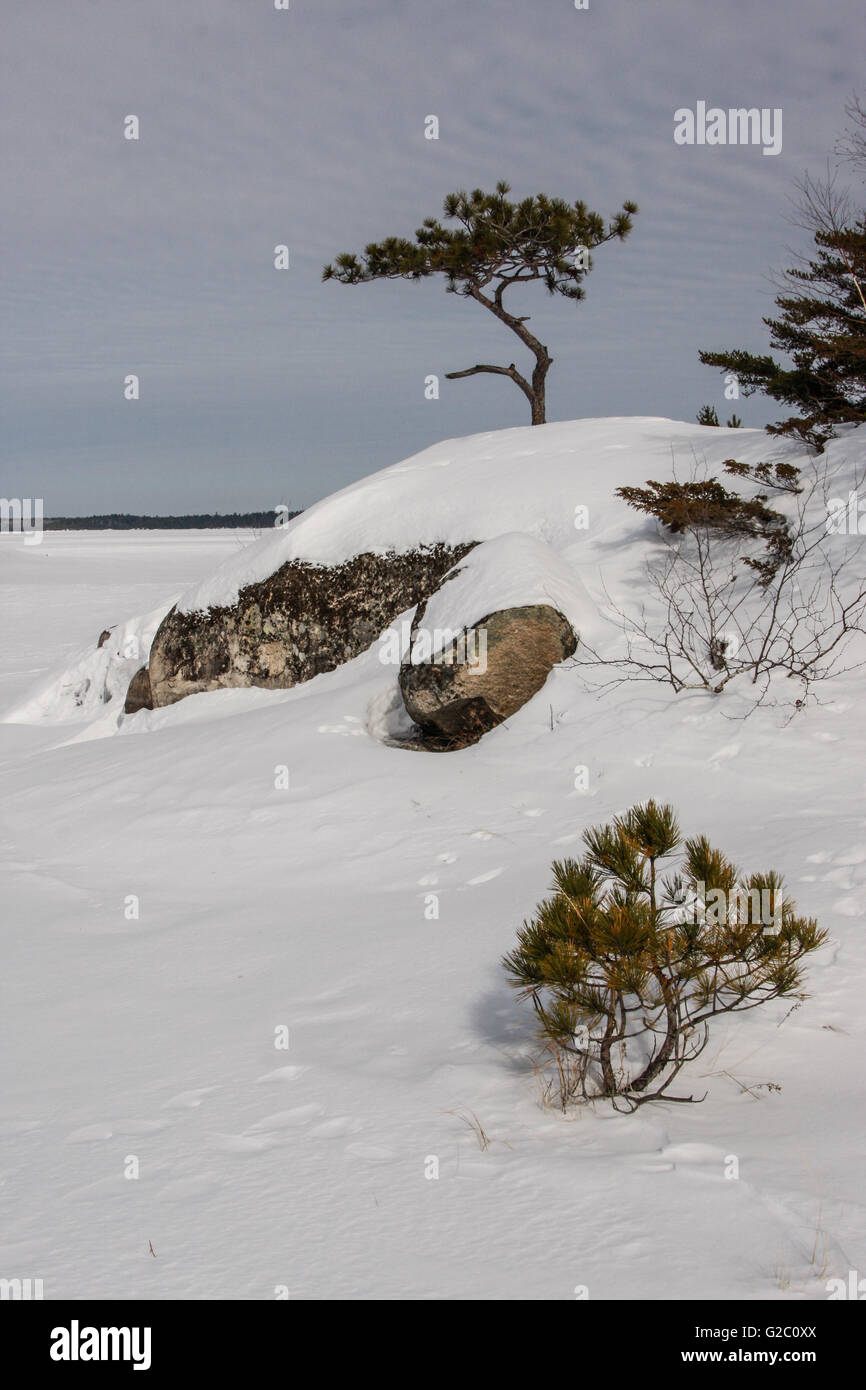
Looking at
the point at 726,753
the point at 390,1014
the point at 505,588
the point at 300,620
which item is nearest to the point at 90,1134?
the point at 390,1014

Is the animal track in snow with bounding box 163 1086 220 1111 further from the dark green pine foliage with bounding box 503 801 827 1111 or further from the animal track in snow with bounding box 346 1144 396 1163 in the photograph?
the dark green pine foliage with bounding box 503 801 827 1111

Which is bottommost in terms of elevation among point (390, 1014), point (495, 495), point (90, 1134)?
point (90, 1134)

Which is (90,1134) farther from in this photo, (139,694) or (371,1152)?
(139,694)

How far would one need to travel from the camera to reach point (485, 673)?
303 inches

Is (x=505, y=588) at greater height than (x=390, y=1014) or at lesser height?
greater

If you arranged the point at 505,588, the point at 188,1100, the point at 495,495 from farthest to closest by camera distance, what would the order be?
the point at 495,495, the point at 505,588, the point at 188,1100

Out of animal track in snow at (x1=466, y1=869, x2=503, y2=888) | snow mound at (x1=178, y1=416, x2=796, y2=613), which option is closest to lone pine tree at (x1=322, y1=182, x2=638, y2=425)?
snow mound at (x1=178, y1=416, x2=796, y2=613)

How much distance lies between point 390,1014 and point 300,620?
6874 millimetres

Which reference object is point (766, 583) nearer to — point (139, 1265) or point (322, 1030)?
point (322, 1030)

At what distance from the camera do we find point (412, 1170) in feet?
9.64

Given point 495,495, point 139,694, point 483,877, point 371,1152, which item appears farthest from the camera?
point 139,694

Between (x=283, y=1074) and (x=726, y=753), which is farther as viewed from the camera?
(x=726, y=753)

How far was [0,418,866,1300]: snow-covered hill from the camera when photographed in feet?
8.47

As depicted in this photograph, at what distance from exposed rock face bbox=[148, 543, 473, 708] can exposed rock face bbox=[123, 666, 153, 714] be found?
500mm
